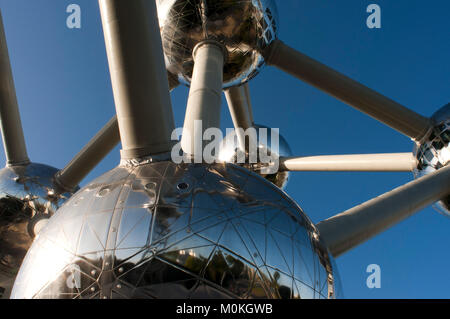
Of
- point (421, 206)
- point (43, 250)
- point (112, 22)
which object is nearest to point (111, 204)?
point (43, 250)

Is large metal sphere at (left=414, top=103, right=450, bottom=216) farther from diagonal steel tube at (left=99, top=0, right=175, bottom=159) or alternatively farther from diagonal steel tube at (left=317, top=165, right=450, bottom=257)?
diagonal steel tube at (left=99, top=0, right=175, bottom=159)

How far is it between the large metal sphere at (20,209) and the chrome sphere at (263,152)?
421 cm

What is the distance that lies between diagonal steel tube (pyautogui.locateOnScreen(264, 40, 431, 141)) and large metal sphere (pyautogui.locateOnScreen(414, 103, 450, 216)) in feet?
0.44

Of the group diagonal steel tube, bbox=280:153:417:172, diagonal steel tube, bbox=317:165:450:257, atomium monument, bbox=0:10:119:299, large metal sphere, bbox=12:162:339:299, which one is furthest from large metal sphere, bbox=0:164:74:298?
diagonal steel tube, bbox=317:165:450:257

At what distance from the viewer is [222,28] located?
16.7ft

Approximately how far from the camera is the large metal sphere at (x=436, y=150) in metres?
5.47

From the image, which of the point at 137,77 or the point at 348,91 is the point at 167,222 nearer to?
the point at 137,77

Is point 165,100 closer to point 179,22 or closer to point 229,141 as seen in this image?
point 179,22

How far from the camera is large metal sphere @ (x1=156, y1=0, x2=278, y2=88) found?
5.04 metres

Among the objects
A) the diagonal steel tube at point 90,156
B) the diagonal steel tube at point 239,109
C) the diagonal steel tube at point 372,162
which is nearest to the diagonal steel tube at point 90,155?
the diagonal steel tube at point 90,156

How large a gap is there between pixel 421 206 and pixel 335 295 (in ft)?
7.71

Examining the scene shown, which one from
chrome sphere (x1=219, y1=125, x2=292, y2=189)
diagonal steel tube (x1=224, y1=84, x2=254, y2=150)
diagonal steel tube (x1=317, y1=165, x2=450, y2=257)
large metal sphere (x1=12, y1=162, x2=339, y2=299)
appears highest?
diagonal steel tube (x1=224, y1=84, x2=254, y2=150)

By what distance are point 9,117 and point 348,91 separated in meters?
5.97

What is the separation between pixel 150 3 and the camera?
2.70 m
